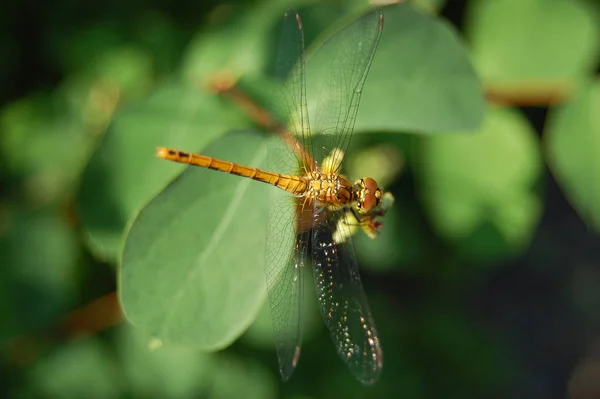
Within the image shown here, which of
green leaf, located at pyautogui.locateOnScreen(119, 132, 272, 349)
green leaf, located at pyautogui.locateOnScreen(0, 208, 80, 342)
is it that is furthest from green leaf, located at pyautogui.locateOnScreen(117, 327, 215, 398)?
green leaf, located at pyautogui.locateOnScreen(119, 132, 272, 349)

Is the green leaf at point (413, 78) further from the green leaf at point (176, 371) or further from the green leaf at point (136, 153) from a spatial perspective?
the green leaf at point (176, 371)

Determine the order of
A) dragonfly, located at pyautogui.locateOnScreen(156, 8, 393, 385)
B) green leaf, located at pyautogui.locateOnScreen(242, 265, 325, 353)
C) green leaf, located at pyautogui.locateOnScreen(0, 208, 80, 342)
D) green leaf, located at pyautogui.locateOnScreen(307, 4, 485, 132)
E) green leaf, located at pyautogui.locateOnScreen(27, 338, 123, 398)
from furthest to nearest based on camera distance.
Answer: green leaf, located at pyautogui.locateOnScreen(27, 338, 123, 398), green leaf, located at pyautogui.locateOnScreen(242, 265, 325, 353), green leaf, located at pyautogui.locateOnScreen(0, 208, 80, 342), green leaf, located at pyautogui.locateOnScreen(307, 4, 485, 132), dragonfly, located at pyautogui.locateOnScreen(156, 8, 393, 385)

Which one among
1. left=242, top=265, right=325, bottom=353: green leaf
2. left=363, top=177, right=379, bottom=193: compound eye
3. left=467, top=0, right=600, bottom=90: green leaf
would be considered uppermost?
left=467, top=0, right=600, bottom=90: green leaf

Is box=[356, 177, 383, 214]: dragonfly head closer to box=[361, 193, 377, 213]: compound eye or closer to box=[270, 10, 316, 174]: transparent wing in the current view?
box=[361, 193, 377, 213]: compound eye

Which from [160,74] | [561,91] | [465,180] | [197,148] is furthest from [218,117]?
[561,91]

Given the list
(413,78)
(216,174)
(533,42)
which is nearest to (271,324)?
(216,174)

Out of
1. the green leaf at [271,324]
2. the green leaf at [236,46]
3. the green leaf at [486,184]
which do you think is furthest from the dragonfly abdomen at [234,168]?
the green leaf at [486,184]

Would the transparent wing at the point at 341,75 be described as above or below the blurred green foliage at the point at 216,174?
above
